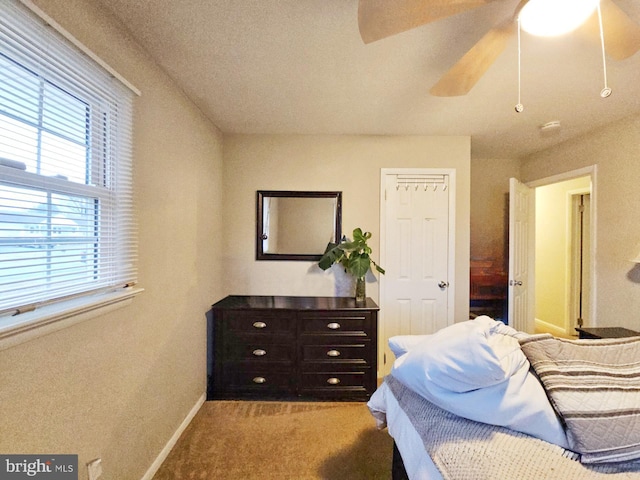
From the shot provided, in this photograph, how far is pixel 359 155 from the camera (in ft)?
9.22

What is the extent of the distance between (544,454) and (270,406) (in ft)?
6.33

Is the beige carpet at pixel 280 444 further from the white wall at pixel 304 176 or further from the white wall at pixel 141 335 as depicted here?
the white wall at pixel 304 176

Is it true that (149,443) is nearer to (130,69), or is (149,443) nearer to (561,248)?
(130,69)

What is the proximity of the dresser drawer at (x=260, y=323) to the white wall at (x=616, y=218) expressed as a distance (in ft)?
9.22

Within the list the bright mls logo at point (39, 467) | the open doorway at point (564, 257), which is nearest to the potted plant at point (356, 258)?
the bright mls logo at point (39, 467)

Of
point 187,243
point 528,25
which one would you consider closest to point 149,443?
point 187,243

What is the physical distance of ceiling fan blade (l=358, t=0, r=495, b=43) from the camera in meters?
0.96

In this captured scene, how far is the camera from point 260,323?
2.34m

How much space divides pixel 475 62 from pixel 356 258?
1.66 m

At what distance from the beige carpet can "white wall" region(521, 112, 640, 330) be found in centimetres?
230

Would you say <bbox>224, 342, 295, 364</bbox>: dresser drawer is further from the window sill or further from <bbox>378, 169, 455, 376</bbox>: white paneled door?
the window sill

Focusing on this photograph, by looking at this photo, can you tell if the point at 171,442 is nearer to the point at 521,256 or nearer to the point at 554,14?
the point at 554,14

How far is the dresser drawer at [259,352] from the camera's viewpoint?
2.33m

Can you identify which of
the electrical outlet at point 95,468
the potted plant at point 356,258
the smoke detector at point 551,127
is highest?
the smoke detector at point 551,127
